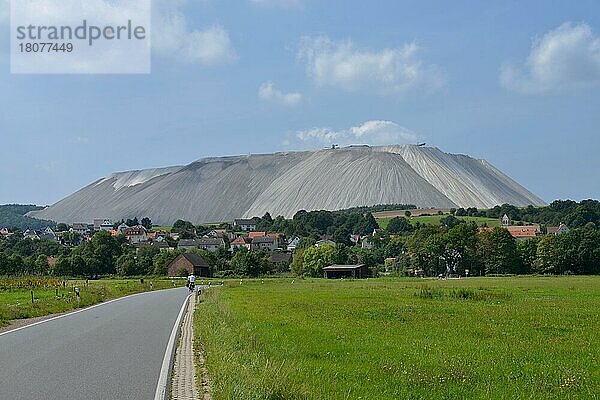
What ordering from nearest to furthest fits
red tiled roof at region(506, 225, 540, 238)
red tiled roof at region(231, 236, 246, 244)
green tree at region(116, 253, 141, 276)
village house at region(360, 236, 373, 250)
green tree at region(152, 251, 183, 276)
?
green tree at region(116, 253, 141, 276) < green tree at region(152, 251, 183, 276) < red tiled roof at region(506, 225, 540, 238) < village house at region(360, 236, 373, 250) < red tiled roof at region(231, 236, 246, 244)

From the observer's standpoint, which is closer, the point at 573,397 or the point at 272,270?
the point at 573,397

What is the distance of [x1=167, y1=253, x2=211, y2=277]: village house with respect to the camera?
116 meters

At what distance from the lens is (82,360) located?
1530 cm

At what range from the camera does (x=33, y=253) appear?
14075cm

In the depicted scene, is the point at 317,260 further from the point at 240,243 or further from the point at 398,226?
the point at 398,226

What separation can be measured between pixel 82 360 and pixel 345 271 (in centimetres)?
10225

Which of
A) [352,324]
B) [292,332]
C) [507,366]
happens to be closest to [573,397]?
[507,366]

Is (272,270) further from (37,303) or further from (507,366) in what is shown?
(507,366)

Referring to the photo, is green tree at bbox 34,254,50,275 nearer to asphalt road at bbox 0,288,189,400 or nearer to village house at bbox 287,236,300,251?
village house at bbox 287,236,300,251

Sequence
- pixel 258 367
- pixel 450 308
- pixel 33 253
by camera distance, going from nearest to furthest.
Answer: pixel 258 367
pixel 450 308
pixel 33 253

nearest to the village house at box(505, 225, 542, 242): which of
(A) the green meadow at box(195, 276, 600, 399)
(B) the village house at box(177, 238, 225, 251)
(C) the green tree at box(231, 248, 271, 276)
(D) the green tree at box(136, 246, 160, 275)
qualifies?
(B) the village house at box(177, 238, 225, 251)

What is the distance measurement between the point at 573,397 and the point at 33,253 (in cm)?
14116

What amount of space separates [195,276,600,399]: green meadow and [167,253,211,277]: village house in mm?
87780

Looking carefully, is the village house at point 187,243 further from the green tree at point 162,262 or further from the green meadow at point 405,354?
the green meadow at point 405,354
